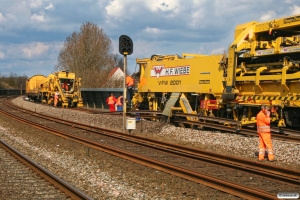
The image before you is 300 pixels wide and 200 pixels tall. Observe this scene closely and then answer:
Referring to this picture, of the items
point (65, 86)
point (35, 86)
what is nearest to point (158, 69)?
point (65, 86)

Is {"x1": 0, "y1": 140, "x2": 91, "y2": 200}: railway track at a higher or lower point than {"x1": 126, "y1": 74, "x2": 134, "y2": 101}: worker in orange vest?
lower

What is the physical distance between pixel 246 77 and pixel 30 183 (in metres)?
9.73

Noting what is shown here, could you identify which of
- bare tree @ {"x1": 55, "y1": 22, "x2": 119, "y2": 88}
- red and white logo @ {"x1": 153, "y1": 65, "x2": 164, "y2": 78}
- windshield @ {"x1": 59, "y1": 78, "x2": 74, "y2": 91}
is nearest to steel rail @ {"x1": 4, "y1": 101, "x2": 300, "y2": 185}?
red and white logo @ {"x1": 153, "y1": 65, "x2": 164, "y2": 78}

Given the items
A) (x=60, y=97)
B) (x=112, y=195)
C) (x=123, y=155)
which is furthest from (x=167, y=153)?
(x=60, y=97)

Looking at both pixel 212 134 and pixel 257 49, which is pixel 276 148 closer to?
pixel 212 134

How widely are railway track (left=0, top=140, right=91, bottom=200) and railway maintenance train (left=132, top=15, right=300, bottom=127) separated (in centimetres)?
825

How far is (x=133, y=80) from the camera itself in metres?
25.9

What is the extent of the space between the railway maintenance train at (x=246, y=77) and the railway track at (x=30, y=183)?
27.1 ft

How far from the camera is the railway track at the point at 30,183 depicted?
672cm

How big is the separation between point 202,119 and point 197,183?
8.80 metres

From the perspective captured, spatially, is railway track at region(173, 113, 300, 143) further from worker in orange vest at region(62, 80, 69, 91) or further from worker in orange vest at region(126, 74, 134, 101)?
worker in orange vest at region(62, 80, 69, 91)

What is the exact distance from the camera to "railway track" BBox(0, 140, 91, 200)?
6723mm

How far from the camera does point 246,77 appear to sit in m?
14.7

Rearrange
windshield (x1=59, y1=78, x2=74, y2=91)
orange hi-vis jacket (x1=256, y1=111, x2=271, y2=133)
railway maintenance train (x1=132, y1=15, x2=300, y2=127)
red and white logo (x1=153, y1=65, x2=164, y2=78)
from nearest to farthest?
orange hi-vis jacket (x1=256, y1=111, x2=271, y2=133) < railway maintenance train (x1=132, y1=15, x2=300, y2=127) < red and white logo (x1=153, y1=65, x2=164, y2=78) < windshield (x1=59, y1=78, x2=74, y2=91)
